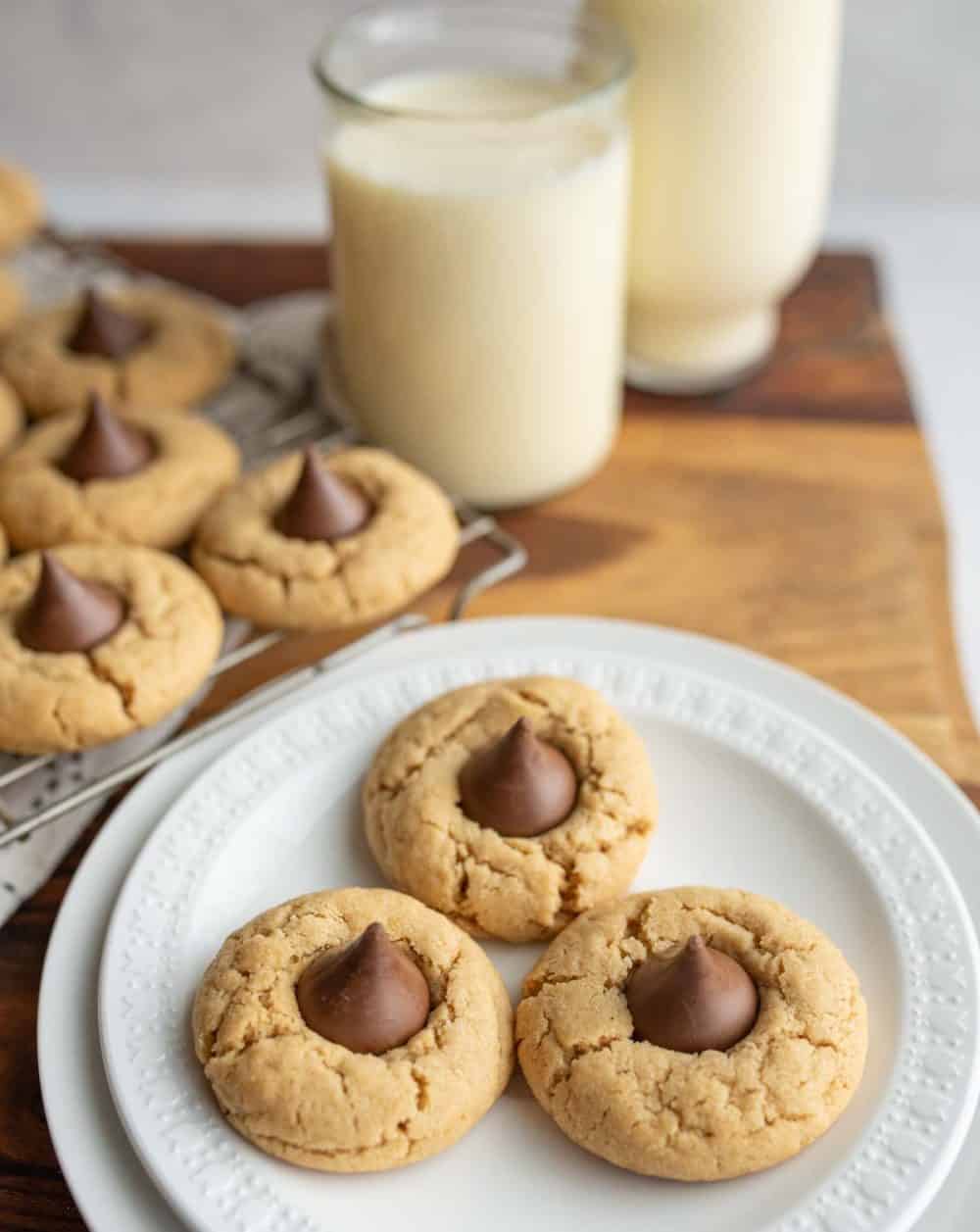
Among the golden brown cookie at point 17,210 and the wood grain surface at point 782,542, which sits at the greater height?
the golden brown cookie at point 17,210

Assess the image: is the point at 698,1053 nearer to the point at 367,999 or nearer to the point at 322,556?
the point at 367,999

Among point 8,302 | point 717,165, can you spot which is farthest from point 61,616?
point 717,165

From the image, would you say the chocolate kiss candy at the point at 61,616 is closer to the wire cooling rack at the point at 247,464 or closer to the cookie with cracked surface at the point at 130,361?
the wire cooling rack at the point at 247,464

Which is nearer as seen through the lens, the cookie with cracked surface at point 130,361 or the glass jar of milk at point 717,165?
the glass jar of milk at point 717,165

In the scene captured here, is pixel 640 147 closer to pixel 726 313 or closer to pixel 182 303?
pixel 726 313

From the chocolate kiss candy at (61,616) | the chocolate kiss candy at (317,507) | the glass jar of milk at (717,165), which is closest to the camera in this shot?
the chocolate kiss candy at (61,616)

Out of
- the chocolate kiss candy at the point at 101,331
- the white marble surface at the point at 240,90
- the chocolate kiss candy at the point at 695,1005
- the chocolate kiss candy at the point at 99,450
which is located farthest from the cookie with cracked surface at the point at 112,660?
the white marble surface at the point at 240,90

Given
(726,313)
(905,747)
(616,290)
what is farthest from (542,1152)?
(726,313)
